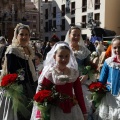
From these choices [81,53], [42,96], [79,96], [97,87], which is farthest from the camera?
[81,53]

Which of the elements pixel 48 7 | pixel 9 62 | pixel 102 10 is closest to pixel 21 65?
pixel 9 62

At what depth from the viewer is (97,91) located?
164 inches

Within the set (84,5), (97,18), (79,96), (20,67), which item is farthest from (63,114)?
(84,5)

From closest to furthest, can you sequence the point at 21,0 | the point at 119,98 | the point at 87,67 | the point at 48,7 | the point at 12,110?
the point at 119,98 → the point at 12,110 → the point at 87,67 → the point at 48,7 → the point at 21,0

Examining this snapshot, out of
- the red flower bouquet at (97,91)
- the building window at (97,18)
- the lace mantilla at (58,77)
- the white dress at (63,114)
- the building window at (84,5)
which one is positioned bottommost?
the white dress at (63,114)

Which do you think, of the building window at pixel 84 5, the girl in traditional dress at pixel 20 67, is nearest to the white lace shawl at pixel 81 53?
the girl in traditional dress at pixel 20 67

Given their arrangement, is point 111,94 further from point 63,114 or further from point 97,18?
point 97,18

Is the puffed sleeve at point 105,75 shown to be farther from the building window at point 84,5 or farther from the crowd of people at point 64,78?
the building window at point 84,5

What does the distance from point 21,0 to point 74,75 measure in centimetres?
4628

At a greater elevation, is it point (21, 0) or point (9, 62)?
point (21, 0)

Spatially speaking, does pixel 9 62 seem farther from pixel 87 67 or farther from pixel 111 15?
pixel 111 15

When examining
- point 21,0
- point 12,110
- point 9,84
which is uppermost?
point 21,0

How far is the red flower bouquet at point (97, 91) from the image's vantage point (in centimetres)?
415

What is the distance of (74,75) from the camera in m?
3.95
